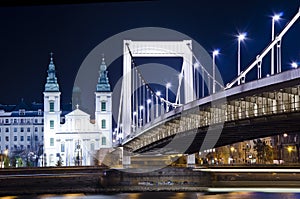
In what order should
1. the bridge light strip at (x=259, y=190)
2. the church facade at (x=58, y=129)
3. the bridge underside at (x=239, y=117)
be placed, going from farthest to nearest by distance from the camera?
the church facade at (x=58, y=129) < the bridge light strip at (x=259, y=190) < the bridge underside at (x=239, y=117)

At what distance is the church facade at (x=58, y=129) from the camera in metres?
33.8

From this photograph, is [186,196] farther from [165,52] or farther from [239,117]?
[165,52]

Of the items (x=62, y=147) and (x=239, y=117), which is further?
(x=62, y=147)

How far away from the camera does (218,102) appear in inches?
362

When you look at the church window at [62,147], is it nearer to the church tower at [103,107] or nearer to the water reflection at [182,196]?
the church tower at [103,107]

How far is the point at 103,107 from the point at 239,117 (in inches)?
1075

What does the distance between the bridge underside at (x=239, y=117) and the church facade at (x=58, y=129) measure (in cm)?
1967

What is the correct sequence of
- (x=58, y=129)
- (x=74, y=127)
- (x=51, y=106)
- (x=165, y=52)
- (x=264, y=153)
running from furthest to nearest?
(x=51, y=106), (x=58, y=129), (x=74, y=127), (x=264, y=153), (x=165, y=52)

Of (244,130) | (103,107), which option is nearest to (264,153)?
(244,130)

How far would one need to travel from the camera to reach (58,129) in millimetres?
35250

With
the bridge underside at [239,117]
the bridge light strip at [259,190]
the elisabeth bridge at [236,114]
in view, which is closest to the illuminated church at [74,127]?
the elisabeth bridge at [236,114]

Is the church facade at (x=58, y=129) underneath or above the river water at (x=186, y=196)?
above

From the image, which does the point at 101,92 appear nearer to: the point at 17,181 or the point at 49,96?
the point at 49,96

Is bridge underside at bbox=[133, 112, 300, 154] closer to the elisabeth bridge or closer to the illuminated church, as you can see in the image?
the elisabeth bridge
